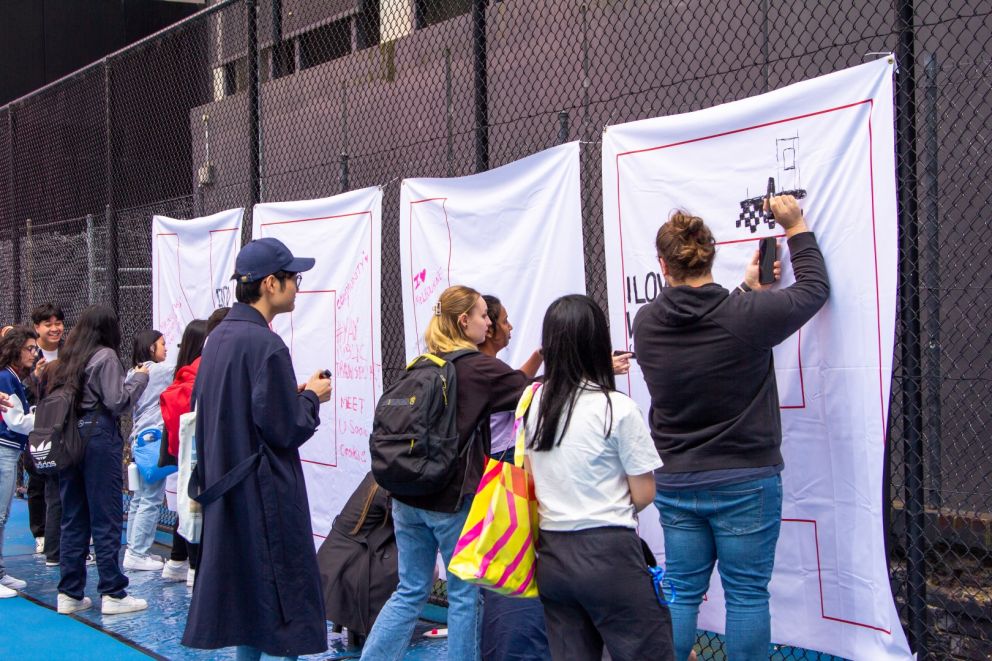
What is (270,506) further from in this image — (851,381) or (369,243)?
(369,243)

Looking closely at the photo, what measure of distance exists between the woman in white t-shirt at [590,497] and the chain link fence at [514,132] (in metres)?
1.08

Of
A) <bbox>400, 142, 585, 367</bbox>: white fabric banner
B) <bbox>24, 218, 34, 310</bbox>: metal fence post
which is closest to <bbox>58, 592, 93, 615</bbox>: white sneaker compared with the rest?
<bbox>400, 142, 585, 367</bbox>: white fabric banner

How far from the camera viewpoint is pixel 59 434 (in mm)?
5973

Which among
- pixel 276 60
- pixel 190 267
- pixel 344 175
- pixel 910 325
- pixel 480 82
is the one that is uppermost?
pixel 276 60

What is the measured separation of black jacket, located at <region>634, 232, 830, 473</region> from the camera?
3457 mm

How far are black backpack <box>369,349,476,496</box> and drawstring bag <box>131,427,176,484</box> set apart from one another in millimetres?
3262

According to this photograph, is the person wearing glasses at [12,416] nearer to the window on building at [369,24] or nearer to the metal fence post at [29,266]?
the window on building at [369,24]

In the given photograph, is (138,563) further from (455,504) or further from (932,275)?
(932,275)

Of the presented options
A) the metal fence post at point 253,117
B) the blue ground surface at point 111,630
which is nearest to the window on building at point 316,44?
the metal fence post at point 253,117

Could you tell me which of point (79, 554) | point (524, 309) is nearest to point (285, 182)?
point (79, 554)

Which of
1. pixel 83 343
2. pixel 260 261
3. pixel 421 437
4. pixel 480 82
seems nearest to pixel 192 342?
pixel 83 343

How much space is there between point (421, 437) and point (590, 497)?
40.3 inches

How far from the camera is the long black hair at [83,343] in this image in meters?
6.05

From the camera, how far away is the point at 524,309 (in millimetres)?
4973
